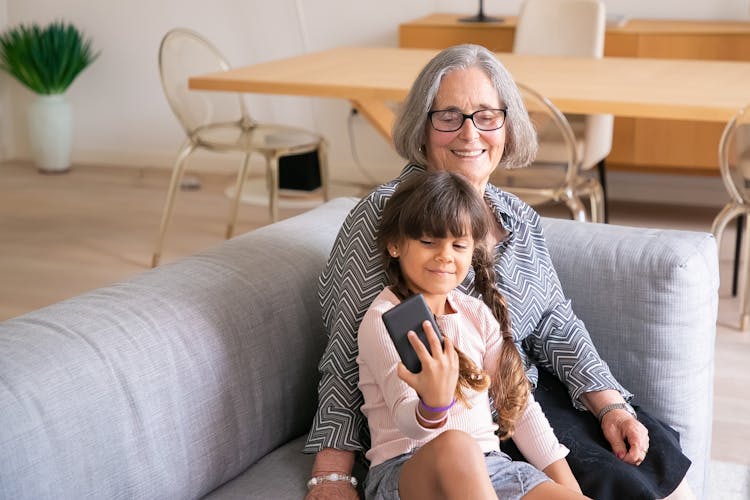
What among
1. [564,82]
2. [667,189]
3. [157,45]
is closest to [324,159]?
[564,82]

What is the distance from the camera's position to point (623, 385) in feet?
6.33

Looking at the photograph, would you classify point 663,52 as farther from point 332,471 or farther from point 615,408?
point 332,471

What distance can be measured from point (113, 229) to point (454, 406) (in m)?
3.40

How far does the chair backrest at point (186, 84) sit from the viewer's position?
415cm

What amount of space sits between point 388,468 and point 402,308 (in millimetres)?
273

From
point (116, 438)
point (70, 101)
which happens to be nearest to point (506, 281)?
point (116, 438)

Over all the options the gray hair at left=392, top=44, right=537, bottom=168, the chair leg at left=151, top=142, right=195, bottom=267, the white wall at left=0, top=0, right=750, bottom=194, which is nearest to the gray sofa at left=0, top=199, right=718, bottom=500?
the gray hair at left=392, top=44, right=537, bottom=168

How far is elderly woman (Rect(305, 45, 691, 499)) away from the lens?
1.67 metres

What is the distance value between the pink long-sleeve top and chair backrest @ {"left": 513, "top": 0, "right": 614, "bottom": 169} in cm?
272

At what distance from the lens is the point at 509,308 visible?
1.78 metres

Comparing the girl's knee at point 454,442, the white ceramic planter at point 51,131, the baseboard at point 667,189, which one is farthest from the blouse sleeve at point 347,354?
the white ceramic planter at point 51,131

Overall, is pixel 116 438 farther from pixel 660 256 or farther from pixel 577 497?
pixel 660 256

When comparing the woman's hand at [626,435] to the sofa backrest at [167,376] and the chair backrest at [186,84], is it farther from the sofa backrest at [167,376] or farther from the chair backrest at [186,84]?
the chair backrest at [186,84]

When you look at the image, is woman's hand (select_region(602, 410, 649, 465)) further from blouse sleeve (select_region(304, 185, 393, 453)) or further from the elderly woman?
blouse sleeve (select_region(304, 185, 393, 453))
